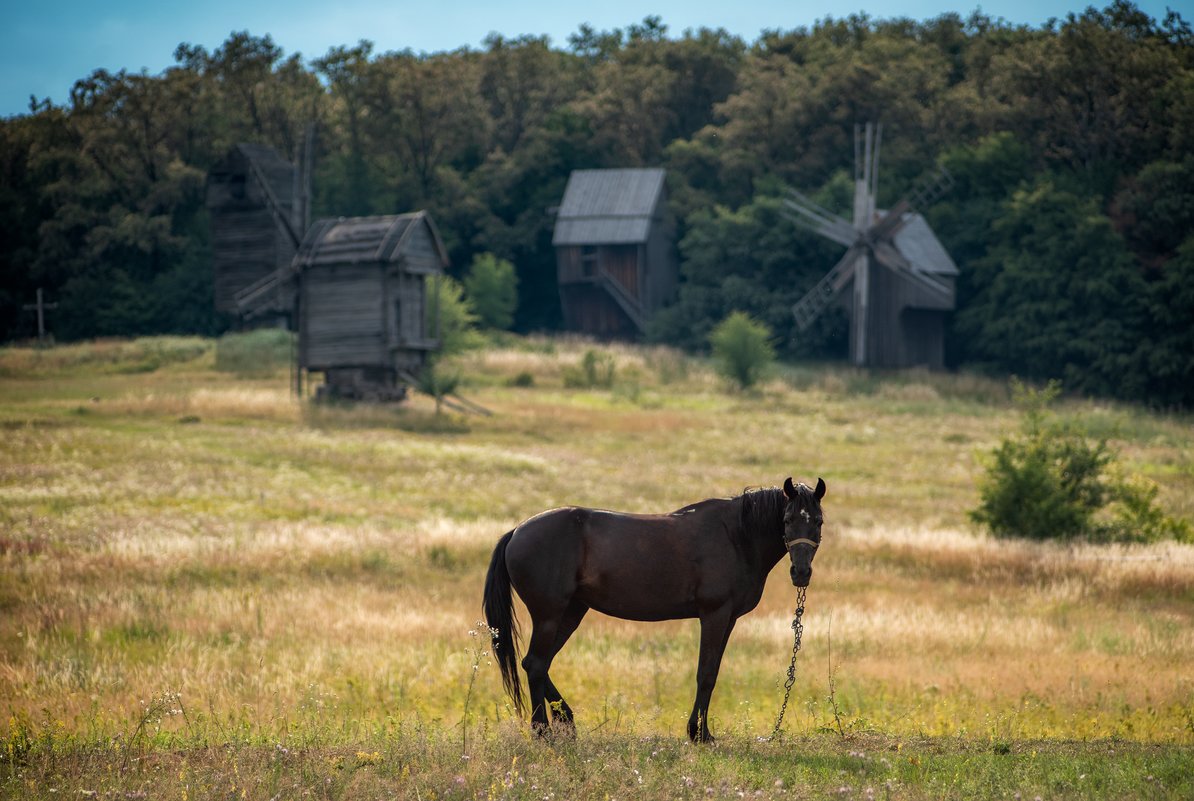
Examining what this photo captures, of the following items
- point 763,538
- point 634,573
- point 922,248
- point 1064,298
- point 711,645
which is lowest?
point 711,645

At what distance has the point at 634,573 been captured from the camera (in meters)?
9.35

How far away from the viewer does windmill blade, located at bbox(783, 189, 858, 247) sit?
222 ft

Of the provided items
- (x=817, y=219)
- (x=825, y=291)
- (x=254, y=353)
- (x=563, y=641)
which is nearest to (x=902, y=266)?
(x=825, y=291)

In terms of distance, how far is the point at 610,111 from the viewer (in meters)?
85.9

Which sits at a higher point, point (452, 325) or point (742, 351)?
point (452, 325)

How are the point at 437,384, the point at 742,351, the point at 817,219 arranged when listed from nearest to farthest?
the point at 437,384 < the point at 742,351 < the point at 817,219

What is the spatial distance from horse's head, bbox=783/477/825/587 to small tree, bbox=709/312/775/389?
163 feet

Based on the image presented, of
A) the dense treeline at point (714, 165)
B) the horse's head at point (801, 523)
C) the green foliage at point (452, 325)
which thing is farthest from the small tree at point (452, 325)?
the horse's head at point (801, 523)

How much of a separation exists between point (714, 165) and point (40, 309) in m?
40.2

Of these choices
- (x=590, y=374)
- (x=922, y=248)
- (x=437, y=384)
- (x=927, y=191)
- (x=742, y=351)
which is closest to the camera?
(x=437, y=384)

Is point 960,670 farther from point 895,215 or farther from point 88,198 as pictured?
point 88,198

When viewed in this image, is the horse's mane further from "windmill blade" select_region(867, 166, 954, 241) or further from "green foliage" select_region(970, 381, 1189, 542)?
"windmill blade" select_region(867, 166, 954, 241)

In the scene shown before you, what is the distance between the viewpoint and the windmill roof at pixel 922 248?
6775 cm

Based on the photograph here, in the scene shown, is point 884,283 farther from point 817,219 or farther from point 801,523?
point 801,523
